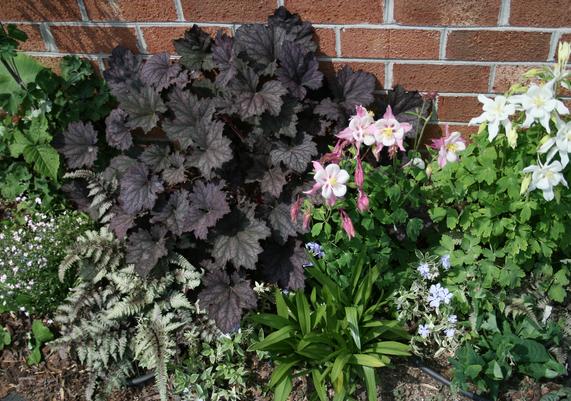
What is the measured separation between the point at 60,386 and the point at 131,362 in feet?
1.25

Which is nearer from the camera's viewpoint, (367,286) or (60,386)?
(367,286)

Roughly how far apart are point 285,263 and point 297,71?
0.87 m

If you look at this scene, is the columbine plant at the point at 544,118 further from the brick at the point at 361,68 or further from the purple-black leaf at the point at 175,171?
the purple-black leaf at the point at 175,171

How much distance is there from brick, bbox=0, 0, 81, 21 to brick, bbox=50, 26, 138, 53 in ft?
0.19

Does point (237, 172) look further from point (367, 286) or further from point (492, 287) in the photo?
point (492, 287)

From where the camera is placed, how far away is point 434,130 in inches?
103

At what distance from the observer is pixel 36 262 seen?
2.65 meters

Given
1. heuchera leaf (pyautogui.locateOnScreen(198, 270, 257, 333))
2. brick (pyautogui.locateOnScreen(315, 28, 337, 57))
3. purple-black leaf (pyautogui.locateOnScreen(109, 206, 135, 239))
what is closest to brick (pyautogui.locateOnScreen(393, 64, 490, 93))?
brick (pyautogui.locateOnScreen(315, 28, 337, 57))

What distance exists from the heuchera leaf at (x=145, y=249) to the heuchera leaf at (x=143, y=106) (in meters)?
0.49

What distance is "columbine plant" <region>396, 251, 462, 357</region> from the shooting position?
2.27 m

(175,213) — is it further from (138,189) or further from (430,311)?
(430,311)

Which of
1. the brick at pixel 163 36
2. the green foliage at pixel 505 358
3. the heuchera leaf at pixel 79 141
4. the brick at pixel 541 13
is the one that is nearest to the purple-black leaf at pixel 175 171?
the heuchera leaf at pixel 79 141

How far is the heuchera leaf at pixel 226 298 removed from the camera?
2344 millimetres

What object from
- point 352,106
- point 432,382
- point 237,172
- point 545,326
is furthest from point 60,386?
point 545,326
